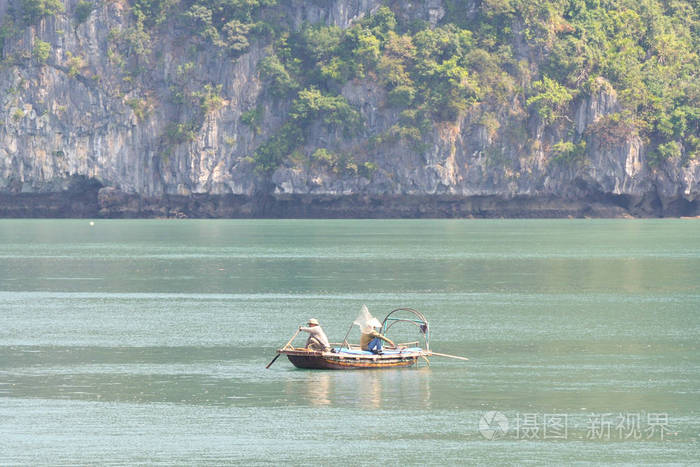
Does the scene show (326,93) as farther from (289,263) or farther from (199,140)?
(289,263)

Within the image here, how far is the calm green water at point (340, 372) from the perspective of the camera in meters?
17.2

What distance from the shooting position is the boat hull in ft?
76.0

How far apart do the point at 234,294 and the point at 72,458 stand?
21513 millimetres

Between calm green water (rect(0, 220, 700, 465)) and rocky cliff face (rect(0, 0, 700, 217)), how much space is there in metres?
57.8

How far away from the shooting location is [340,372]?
76.5 ft

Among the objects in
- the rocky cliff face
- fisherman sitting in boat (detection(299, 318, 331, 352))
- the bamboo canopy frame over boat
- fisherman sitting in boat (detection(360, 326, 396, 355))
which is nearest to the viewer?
the bamboo canopy frame over boat

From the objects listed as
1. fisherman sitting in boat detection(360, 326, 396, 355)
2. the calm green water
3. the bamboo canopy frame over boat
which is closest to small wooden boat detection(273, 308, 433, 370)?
the bamboo canopy frame over boat

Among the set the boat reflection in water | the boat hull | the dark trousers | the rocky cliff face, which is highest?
the rocky cliff face

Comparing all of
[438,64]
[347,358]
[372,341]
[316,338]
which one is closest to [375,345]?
[372,341]

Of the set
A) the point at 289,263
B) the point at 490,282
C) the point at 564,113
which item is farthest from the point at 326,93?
the point at 490,282

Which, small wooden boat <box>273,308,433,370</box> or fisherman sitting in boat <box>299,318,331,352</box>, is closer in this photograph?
small wooden boat <box>273,308,433,370</box>

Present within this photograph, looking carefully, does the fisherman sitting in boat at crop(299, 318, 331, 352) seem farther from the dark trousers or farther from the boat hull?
the dark trousers

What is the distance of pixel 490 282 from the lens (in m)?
41.6

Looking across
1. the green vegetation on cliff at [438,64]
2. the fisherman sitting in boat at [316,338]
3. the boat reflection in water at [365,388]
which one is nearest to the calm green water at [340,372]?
the boat reflection in water at [365,388]
